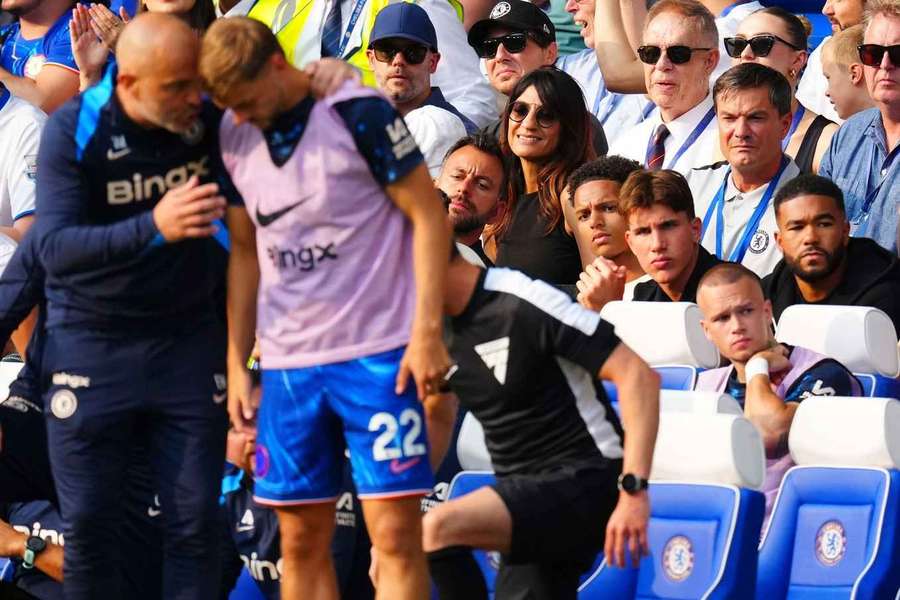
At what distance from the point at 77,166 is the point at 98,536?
1.01m

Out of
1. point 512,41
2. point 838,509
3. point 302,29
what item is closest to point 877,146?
point 512,41

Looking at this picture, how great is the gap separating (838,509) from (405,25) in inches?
139

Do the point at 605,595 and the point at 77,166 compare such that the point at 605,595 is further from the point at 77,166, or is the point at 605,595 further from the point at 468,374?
the point at 77,166

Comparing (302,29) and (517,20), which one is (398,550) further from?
(302,29)

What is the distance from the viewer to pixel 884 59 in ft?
24.4

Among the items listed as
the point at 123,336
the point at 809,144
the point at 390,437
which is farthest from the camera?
the point at 809,144

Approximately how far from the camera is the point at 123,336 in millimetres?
4902

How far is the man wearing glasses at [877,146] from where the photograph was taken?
24.1 feet

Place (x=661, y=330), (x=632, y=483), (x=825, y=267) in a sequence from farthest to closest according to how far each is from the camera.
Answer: (x=825, y=267) → (x=661, y=330) → (x=632, y=483)

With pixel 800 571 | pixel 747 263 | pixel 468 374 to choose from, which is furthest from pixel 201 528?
pixel 747 263

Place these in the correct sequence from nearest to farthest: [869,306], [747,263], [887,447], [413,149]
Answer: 1. [413,149]
2. [887,447]
3. [869,306]
4. [747,263]

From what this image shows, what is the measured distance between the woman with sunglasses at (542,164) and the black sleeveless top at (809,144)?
1.15 metres

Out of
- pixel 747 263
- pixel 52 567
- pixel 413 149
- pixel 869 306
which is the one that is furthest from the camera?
pixel 747 263

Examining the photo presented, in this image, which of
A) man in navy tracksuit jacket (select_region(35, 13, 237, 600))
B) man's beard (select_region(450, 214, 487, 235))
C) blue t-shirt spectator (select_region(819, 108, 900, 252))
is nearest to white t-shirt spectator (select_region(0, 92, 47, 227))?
man's beard (select_region(450, 214, 487, 235))
